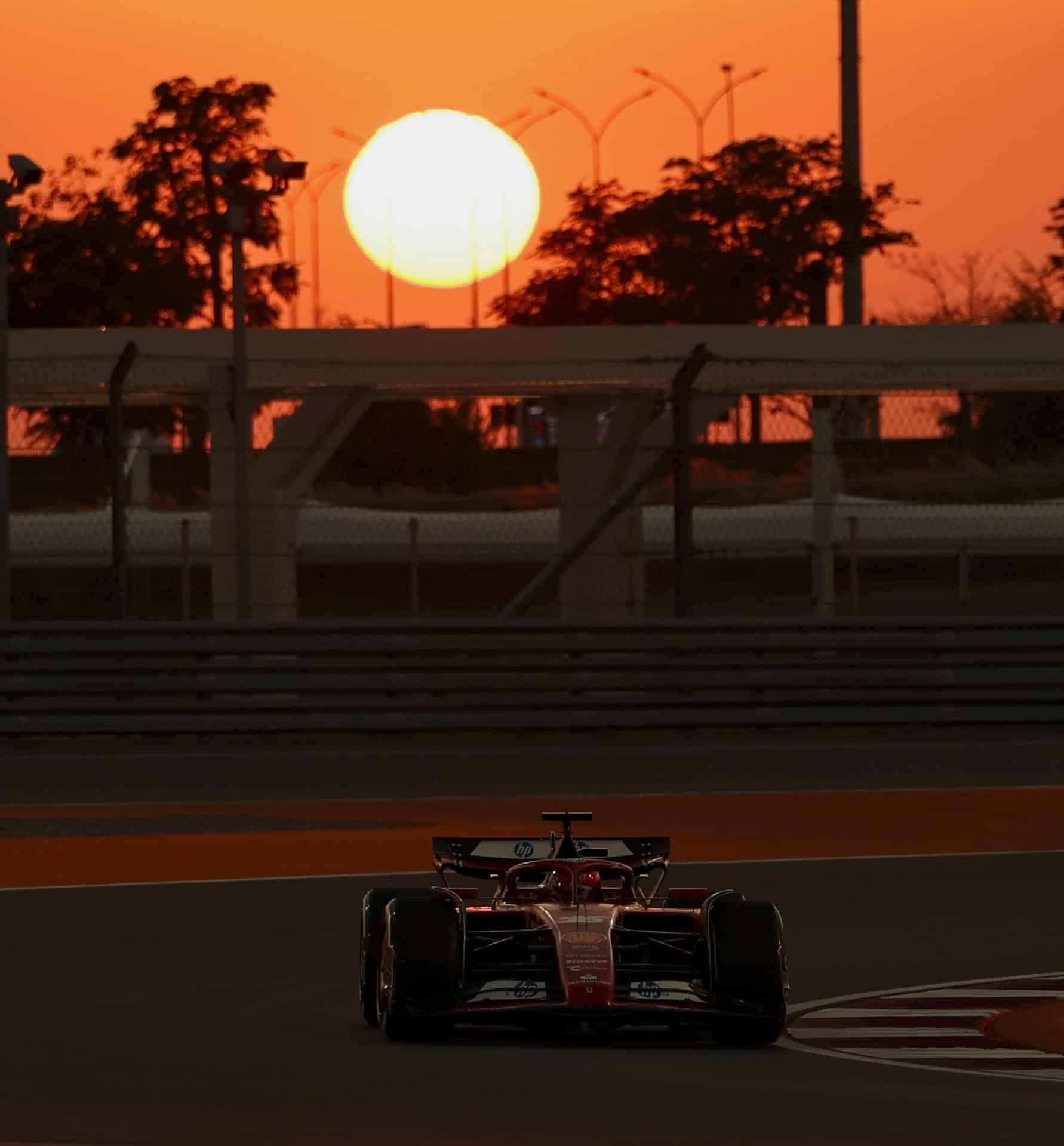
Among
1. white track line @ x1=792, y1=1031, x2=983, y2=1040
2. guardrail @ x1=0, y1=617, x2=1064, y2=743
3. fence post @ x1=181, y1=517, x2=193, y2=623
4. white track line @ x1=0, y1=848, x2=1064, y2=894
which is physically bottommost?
white track line @ x1=792, y1=1031, x2=983, y2=1040

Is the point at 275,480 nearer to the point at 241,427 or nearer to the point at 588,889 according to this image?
the point at 241,427

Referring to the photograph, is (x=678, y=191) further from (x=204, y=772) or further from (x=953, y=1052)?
(x=953, y=1052)

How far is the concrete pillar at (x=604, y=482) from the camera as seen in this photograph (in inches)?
795

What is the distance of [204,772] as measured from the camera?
57.4 feet

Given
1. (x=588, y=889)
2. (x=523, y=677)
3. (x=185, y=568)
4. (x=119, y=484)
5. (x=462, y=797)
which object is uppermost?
(x=119, y=484)

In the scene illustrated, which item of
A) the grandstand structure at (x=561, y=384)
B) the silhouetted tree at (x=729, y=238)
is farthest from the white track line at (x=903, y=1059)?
the silhouetted tree at (x=729, y=238)

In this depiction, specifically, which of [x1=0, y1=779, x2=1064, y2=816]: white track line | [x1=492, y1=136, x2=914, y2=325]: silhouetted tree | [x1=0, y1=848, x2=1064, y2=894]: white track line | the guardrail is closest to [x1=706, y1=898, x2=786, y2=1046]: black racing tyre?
[x1=0, y1=848, x2=1064, y2=894]: white track line

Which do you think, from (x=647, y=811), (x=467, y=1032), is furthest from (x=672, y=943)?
(x=647, y=811)

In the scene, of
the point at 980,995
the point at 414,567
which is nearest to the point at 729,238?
the point at 414,567

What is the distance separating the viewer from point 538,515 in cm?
3266

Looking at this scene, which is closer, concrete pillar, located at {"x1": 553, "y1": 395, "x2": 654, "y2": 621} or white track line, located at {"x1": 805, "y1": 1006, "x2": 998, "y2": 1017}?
white track line, located at {"x1": 805, "y1": 1006, "x2": 998, "y2": 1017}

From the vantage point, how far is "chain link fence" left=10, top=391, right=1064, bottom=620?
66.4 ft

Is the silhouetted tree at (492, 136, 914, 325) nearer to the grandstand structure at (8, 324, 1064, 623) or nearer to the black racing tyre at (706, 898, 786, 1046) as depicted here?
the grandstand structure at (8, 324, 1064, 623)

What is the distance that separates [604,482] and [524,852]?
38.9ft
